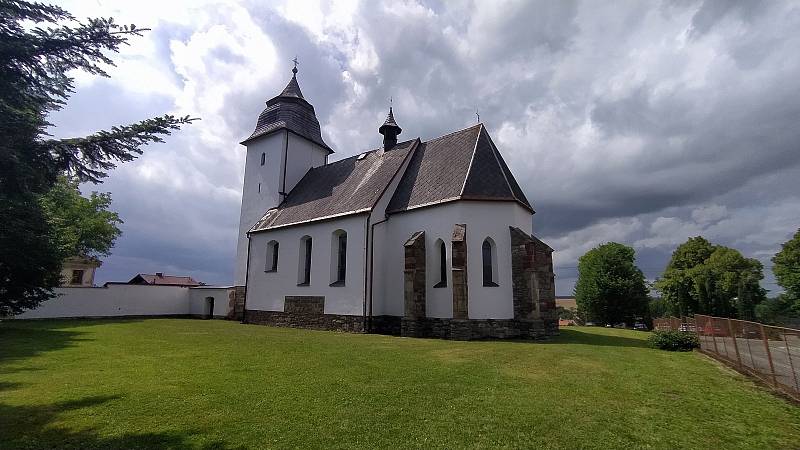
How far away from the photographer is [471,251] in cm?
1811

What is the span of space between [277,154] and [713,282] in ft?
157

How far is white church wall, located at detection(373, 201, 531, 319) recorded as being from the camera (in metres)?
17.7

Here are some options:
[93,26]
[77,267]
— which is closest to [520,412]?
[93,26]

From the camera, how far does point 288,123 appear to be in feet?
95.6

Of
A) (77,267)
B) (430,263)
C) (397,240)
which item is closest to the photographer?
(430,263)

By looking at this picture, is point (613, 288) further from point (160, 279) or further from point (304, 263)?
point (160, 279)

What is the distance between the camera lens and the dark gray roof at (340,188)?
872 inches

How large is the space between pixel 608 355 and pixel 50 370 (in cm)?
1581

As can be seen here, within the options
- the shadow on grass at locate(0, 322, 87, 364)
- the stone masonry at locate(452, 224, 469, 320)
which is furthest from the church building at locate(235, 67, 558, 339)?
the shadow on grass at locate(0, 322, 87, 364)

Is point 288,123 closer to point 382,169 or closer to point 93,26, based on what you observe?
point 382,169

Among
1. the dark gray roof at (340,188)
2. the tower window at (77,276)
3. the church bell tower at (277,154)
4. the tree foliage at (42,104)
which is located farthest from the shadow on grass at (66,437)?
the tower window at (77,276)

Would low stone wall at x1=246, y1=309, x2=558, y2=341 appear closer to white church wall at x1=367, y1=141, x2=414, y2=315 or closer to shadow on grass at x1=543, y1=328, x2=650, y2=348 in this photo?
shadow on grass at x1=543, y1=328, x2=650, y2=348

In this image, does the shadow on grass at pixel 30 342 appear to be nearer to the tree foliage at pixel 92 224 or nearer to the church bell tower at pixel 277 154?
the church bell tower at pixel 277 154

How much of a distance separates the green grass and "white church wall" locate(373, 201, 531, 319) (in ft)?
18.9
